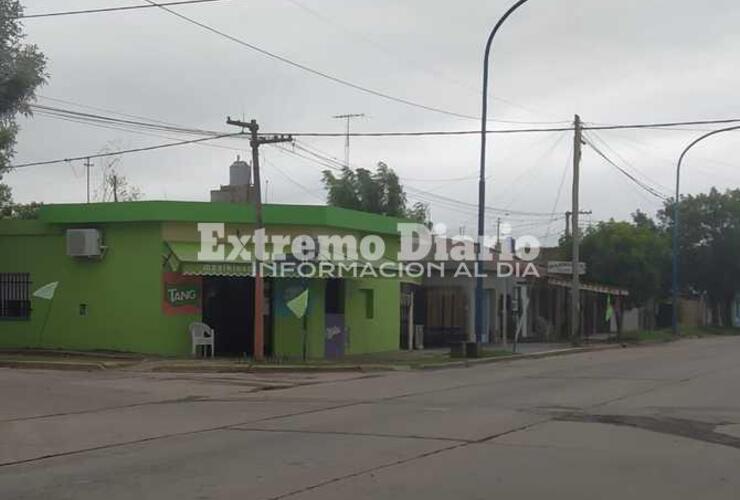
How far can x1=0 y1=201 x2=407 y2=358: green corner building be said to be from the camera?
26.5 metres

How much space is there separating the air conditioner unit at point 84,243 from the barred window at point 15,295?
233cm

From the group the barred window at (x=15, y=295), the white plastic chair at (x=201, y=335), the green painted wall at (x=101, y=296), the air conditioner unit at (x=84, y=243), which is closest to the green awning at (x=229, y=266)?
the green painted wall at (x=101, y=296)

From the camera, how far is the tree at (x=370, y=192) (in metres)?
54.9

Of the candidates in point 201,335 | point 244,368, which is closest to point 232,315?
point 201,335

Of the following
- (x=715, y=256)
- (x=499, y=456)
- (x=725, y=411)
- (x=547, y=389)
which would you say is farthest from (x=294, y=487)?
(x=715, y=256)

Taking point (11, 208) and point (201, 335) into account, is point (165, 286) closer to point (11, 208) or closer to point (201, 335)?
point (201, 335)

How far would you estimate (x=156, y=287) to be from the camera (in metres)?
26.5

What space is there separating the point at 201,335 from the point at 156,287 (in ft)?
6.13

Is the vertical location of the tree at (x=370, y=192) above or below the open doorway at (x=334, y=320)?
above

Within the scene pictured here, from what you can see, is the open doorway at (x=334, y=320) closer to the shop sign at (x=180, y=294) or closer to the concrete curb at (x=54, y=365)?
the shop sign at (x=180, y=294)

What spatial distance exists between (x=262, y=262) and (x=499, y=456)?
14770 millimetres

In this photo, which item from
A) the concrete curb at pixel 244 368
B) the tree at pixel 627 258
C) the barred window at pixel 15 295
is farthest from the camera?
the tree at pixel 627 258

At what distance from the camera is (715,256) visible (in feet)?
182

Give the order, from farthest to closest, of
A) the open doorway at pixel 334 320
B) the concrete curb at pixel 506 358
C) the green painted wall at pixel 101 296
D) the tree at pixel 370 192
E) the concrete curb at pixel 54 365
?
the tree at pixel 370 192, the open doorway at pixel 334 320, the green painted wall at pixel 101 296, the concrete curb at pixel 506 358, the concrete curb at pixel 54 365
